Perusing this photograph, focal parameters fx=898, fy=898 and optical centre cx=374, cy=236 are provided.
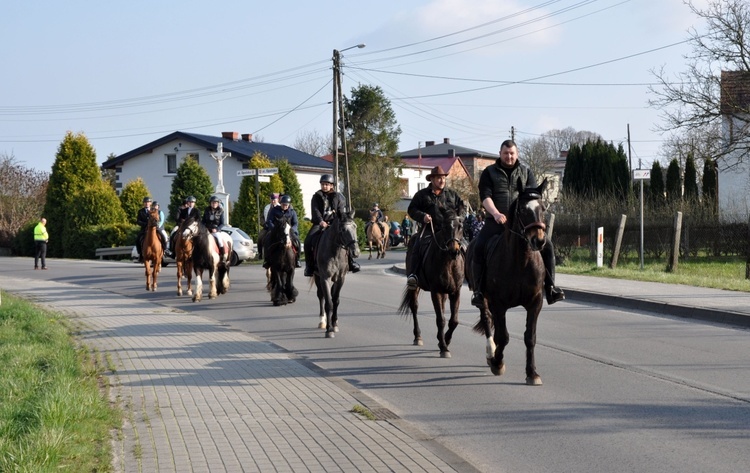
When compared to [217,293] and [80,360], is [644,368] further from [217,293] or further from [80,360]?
[217,293]

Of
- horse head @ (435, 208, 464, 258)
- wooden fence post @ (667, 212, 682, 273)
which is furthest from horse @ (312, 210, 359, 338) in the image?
wooden fence post @ (667, 212, 682, 273)

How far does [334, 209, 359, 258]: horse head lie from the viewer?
13.1 metres

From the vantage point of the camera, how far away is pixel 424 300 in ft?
60.6

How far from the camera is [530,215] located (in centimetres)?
871

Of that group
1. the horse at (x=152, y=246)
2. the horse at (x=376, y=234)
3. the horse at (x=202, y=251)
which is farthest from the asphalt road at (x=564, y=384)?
the horse at (x=376, y=234)

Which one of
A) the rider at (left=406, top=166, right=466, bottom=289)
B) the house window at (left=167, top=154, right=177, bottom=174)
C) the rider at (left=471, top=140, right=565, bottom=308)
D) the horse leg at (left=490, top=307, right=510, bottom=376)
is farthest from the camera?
the house window at (left=167, top=154, right=177, bottom=174)

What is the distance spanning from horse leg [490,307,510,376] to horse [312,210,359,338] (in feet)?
13.3

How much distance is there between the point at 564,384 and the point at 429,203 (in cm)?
327

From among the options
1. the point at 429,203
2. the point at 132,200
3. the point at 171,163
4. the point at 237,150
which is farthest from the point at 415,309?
the point at 171,163

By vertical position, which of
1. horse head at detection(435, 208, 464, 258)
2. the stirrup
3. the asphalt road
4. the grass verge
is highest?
horse head at detection(435, 208, 464, 258)

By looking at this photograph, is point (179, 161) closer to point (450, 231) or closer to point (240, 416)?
point (450, 231)

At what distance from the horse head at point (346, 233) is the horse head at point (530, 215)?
4.47 m

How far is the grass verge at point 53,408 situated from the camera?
592 cm

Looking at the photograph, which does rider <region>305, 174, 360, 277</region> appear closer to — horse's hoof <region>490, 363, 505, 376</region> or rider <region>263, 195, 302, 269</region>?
rider <region>263, 195, 302, 269</region>
